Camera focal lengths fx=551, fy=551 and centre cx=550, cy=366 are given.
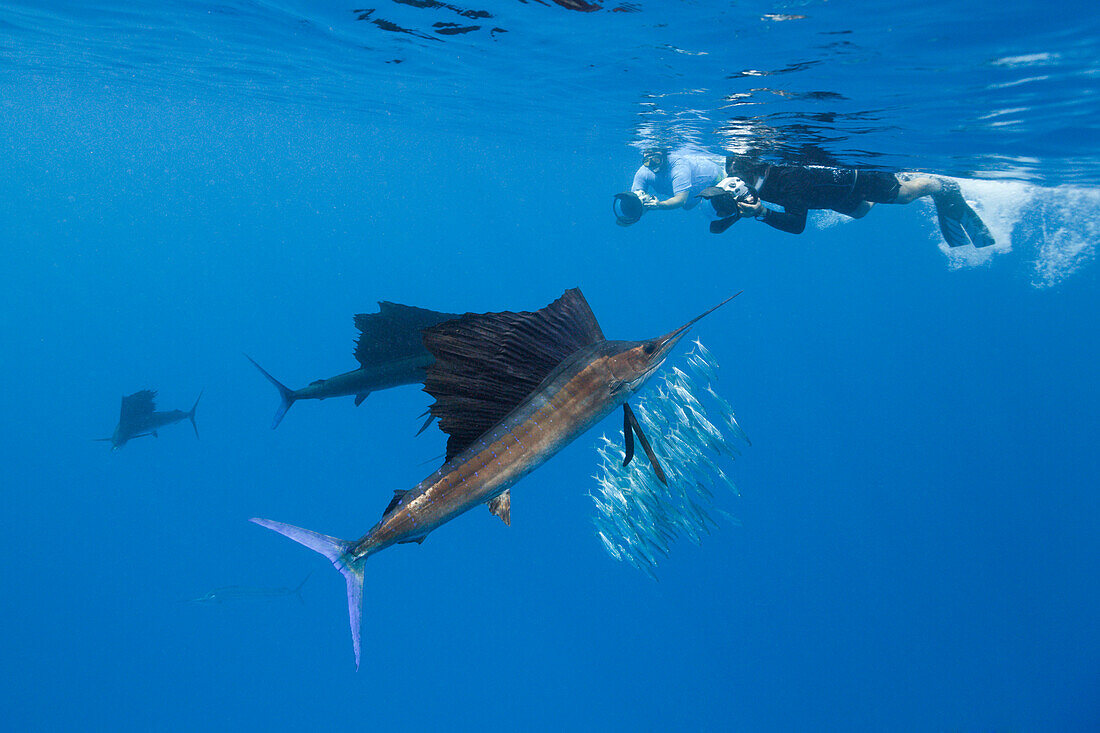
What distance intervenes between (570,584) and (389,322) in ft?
70.3

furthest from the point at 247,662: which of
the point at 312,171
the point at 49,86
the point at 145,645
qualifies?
the point at 312,171

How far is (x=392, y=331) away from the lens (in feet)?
8.64

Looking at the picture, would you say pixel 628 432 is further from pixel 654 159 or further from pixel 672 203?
pixel 654 159

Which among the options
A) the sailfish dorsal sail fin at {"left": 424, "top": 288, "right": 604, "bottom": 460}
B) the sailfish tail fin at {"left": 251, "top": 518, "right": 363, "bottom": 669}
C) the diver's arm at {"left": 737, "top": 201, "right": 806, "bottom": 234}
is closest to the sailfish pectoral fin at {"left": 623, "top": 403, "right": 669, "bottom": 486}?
the sailfish dorsal sail fin at {"left": 424, "top": 288, "right": 604, "bottom": 460}

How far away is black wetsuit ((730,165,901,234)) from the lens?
713 cm

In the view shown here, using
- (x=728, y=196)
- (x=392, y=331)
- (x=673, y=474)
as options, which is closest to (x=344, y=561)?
(x=392, y=331)

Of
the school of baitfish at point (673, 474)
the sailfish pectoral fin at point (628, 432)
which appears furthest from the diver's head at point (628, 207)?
the sailfish pectoral fin at point (628, 432)

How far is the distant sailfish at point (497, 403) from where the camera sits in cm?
132

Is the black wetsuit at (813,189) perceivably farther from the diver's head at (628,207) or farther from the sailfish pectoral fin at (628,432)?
the sailfish pectoral fin at (628,432)

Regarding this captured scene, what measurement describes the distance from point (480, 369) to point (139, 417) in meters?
10.4

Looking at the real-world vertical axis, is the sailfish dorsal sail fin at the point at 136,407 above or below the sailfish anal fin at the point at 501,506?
below

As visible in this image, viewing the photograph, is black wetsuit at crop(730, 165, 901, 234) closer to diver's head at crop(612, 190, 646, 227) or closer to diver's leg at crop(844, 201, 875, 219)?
diver's leg at crop(844, 201, 875, 219)

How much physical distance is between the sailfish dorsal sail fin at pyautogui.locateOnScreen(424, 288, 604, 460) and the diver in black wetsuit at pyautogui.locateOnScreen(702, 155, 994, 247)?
5.92 m

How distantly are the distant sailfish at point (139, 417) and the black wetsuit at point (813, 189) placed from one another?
9329mm
